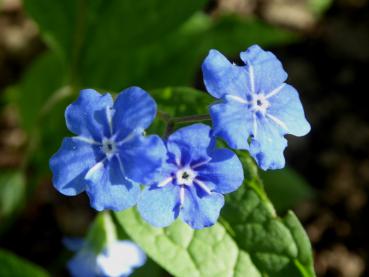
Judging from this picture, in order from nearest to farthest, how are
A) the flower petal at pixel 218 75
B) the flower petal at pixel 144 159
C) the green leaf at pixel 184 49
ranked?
the flower petal at pixel 144 159
the flower petal at pixel 218 75
the green leaf at pixel 184 49

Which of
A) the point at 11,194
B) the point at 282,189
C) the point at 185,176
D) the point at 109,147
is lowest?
the point at 282,189

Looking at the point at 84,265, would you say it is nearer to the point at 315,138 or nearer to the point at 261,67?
the point at 261,67

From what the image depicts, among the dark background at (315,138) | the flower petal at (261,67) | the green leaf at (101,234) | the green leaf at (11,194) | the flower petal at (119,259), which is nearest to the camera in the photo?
the flower petal at (261,67)

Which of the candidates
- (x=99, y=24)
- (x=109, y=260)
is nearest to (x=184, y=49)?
(x=99, y=24)

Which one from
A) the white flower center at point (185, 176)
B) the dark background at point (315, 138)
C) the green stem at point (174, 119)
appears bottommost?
the dark background at point (315, 138)

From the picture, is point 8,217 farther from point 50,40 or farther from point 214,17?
point 214,17

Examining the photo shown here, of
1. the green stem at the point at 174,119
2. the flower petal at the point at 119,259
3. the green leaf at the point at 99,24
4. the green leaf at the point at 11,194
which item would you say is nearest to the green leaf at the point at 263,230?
the green stem at the point at 174,119

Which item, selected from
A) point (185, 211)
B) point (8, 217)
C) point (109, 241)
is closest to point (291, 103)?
point (185, 211)

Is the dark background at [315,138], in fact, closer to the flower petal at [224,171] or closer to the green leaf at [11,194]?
the green leaf at [11,194]
